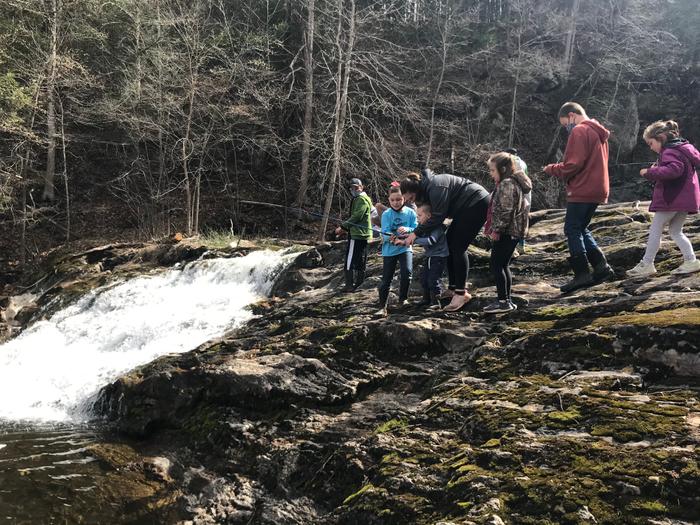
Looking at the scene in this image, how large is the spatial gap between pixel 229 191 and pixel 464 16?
14981 mm

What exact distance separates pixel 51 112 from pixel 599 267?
71.4 ft

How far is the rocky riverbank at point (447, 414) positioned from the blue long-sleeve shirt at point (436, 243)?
0.72m

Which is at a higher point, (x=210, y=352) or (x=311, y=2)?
(x=311, y=2)

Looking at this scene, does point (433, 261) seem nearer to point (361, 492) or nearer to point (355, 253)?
point (355, 253)

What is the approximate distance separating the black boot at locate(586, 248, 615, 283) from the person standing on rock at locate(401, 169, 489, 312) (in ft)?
4.42

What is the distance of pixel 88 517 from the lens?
4.06m

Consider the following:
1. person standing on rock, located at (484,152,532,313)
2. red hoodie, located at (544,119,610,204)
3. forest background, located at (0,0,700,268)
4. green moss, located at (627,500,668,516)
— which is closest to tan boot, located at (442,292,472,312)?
person standing on rock, located at (484,152,532,313)

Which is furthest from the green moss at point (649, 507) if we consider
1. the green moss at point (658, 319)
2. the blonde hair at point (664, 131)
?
the blonde hair at point (664, 131)

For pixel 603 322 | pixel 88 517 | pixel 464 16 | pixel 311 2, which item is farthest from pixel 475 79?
pixel 88 517

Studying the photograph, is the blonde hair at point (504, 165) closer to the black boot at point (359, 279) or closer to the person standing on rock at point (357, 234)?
the person standing on rock at point (357, 234)

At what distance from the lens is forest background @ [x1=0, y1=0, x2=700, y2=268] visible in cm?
1931

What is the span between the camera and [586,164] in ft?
18.4

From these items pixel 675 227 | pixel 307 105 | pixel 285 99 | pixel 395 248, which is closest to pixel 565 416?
pixel 675 227

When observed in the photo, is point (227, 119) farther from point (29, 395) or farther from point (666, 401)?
point (666, 401)
